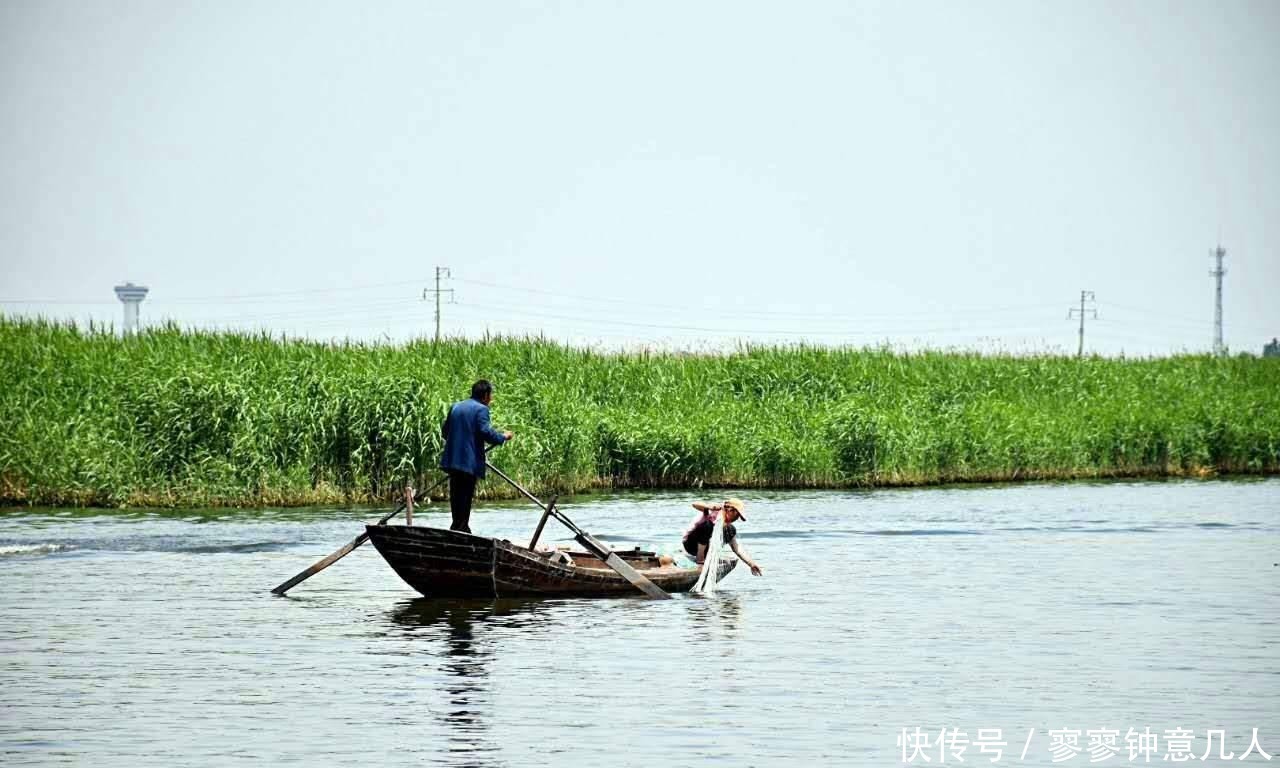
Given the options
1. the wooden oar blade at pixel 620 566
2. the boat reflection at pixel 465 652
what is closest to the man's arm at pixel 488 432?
the wooden oar blade at pixel 620 566

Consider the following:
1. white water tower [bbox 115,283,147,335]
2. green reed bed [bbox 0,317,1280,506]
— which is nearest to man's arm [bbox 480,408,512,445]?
green reed bed [bbox 0,317,1280,506]

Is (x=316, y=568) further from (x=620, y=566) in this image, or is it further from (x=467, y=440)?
(x=620, y=566)

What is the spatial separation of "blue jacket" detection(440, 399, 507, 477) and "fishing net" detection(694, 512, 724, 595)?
119 inches

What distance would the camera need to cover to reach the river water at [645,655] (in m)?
12.7

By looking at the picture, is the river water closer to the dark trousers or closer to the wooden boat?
the wooden boat

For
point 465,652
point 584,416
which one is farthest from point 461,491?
point 584,416

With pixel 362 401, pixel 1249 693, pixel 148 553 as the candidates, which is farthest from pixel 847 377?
pixel 1249 693

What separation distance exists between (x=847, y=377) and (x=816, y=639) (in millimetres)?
27084

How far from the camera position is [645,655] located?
16.8m

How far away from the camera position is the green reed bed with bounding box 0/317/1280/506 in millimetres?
31156

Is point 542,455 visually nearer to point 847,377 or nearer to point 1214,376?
point 847,377

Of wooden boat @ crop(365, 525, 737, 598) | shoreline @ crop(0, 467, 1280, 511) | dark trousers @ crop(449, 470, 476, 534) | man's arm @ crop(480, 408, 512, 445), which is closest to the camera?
man's arm @ crop(480, 408, 512, 445)

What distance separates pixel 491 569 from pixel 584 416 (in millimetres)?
16198

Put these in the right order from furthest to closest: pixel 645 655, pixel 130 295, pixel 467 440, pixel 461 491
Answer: pixel 130 295, pixel 461 491, pixel 467 440, pixel 645 655
